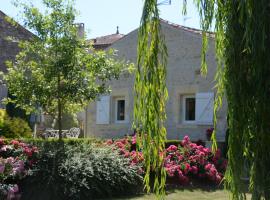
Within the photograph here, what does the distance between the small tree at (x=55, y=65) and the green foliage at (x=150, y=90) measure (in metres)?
6.69

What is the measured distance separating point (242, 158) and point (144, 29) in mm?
997

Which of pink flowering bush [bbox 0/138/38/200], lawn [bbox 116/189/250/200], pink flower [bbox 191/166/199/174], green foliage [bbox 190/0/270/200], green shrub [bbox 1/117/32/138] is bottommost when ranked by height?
lawn [bbox 116/189/250/200]

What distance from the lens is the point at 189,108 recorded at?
16.2 meters

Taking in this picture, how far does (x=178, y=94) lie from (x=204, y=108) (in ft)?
4.46

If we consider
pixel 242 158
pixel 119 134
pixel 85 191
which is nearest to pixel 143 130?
pixel 242 158

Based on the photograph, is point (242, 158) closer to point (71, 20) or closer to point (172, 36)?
point (71, 20)

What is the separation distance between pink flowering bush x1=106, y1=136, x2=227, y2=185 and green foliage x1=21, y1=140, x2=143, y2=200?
60 cm

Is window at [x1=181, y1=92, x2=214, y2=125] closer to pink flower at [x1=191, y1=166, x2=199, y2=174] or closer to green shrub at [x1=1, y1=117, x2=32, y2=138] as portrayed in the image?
pink flower at [x1=191, y1=166, x2=199, y2=174]

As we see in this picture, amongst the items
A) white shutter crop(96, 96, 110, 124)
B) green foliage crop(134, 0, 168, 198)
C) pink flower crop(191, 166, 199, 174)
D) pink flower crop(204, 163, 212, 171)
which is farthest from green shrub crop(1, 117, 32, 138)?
green foliage crop(134, 0, 168, 198)

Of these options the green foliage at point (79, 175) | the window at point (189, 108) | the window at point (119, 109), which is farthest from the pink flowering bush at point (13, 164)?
the window at point (119, 109)

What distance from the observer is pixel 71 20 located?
9930mm

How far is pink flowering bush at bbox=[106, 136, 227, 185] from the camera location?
9.77m

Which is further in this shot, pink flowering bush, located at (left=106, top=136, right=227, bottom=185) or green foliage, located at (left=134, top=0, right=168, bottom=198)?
pink flowering bush, located at (left=106, top=136, right=227, bottom=185)

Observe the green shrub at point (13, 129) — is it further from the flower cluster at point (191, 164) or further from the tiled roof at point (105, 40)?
the tiled roof at point (105, 40)
